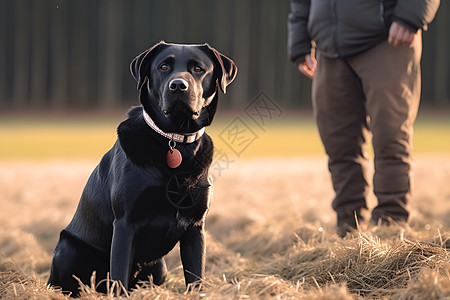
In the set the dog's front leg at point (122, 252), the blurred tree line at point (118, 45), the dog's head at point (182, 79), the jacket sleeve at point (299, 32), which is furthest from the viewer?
the blurred tree line at point (118, 45)

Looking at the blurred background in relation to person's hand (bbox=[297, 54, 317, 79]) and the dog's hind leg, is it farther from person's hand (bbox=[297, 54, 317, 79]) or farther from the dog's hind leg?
the dog's hind leg

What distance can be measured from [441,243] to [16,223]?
347 centimetres

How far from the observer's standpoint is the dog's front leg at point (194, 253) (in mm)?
2439

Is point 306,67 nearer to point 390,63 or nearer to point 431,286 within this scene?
point 390,63

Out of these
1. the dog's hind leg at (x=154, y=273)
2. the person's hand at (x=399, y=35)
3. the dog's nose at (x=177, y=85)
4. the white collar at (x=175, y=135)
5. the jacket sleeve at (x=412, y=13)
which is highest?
the jacket sleeve at (x=412, y=13)

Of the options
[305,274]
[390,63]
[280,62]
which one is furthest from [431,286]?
[280,62]

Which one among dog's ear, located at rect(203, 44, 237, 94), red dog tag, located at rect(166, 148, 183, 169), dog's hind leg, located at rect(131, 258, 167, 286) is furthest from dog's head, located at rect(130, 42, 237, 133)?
dog's hind leg, located at rect(131, 258, 167, 286)

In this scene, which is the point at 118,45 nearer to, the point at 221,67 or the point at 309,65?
the point at 309,65

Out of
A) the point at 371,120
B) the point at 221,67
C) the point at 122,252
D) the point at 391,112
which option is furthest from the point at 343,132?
the point at 122,252

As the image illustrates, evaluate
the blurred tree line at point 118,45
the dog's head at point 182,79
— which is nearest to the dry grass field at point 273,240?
the dog's head at point 182,79

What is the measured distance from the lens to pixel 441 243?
2707mm

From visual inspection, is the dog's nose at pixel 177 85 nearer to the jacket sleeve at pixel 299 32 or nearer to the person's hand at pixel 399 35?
the person's hand at pixel 399 35

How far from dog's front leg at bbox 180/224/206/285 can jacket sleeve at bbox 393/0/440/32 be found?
177 centimetres

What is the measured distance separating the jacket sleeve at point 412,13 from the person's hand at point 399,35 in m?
0.03
